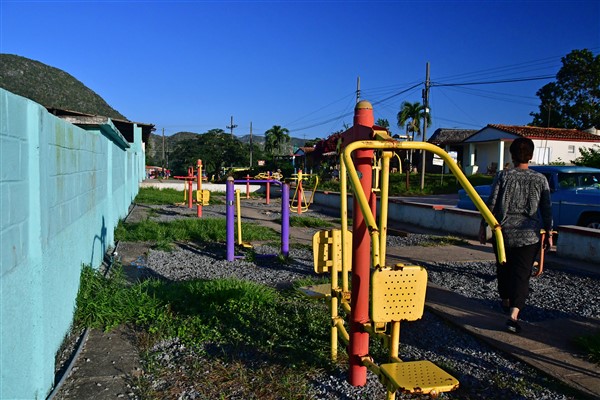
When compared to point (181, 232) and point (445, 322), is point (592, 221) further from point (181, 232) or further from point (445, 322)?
point (181, 232)

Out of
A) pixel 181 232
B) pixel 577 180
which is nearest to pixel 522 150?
pixel 577 180

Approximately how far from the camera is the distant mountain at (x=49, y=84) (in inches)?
2542

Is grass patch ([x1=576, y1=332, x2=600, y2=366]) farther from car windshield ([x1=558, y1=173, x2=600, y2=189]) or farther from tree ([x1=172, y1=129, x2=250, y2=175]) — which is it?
tree ([x1=172, y1=129, x2=250, y2=175])

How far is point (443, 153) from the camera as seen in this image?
281 centimetres

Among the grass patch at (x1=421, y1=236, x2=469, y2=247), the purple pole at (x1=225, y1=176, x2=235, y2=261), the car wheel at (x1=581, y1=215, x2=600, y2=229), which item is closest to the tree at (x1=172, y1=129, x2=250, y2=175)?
the grass patch at (x1=421, y1=236, x2=469, y2=247)

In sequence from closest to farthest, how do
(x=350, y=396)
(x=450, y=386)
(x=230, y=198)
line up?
(x=450, y=386), (x=350, y=396), (x=230, y=198)

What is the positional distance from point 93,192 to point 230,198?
196 cm

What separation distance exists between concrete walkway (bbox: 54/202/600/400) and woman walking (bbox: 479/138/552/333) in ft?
0.93

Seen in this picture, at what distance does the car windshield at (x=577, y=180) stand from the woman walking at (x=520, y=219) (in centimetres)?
639

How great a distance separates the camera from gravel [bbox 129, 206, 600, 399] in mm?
3342

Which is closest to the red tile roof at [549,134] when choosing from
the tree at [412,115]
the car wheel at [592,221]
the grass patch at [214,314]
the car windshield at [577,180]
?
the tree at [412,115]

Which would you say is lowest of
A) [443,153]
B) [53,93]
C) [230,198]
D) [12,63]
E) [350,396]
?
[350,396]

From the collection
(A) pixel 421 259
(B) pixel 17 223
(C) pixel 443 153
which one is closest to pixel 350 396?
(C) pixel 443 153

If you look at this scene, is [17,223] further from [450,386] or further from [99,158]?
[99,158]
